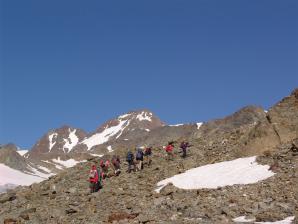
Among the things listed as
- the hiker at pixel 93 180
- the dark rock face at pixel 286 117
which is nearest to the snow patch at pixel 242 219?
the hiker at pixel 93 180

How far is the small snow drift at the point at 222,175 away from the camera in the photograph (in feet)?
111

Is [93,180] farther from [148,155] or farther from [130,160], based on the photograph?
[148,155]

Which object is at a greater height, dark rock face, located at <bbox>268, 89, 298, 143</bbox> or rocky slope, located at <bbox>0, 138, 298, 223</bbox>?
dark rock face, located at <bbox>268, 89, 298, 143</bbox>

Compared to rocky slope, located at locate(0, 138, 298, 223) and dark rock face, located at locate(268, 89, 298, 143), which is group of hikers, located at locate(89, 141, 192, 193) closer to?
rocky slope, located at locate(0, 138, 298, 223)

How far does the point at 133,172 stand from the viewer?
4278 cm

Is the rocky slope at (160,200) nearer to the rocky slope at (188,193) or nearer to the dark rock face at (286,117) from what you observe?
the rocky slope at (188,193)

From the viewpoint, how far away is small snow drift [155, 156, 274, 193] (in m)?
34.0

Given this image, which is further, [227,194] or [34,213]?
[34,213]

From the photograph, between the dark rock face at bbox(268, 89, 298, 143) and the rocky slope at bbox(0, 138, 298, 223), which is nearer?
the rocky slope at bbox(0, 138, 298, 223)

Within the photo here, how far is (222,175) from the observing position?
118 ft

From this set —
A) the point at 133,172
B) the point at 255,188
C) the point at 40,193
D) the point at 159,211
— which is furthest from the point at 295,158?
the point at 40,193

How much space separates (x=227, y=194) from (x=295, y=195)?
171 inches

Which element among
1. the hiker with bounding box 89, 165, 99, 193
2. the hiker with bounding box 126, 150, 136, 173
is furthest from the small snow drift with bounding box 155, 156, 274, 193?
the hiker with bounding box 126, 150, 136, 173

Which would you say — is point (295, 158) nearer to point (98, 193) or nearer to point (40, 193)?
point (98, 193)
